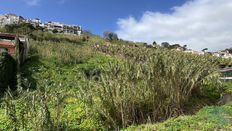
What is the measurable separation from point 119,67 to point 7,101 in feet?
12.3

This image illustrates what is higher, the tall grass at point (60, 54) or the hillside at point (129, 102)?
the tall grass at point (60, 54)

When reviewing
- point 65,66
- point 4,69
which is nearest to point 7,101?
point 4,69

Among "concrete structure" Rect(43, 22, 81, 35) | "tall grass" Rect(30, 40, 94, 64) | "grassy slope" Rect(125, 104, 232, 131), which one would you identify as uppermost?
"concrete structure" Rect(43, 22, 81, 35)

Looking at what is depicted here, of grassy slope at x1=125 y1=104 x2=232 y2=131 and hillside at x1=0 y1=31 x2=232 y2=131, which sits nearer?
grassy slope at x1=125 y1=104 x2=232 y2=131

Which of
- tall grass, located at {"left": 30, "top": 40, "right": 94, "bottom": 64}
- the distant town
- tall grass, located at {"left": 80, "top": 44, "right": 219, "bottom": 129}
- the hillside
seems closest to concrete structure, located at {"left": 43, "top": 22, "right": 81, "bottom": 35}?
the distant town

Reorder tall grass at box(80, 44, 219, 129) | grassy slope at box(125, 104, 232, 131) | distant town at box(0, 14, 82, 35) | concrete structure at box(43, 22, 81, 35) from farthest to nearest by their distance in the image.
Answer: concrete structure at box(43, 22, 81, 35) < distant town at box(0, 14, 82, 35) < tall grass at box(80, 44, 219, 129) < grassy slope at box(125, 104, 232, 131)

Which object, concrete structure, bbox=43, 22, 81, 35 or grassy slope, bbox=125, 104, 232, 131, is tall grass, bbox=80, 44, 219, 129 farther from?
concrete structure, bbox=43, 22, 81, 35

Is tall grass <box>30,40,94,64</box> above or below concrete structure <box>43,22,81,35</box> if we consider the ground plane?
below

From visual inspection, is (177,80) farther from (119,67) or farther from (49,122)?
(49,122)

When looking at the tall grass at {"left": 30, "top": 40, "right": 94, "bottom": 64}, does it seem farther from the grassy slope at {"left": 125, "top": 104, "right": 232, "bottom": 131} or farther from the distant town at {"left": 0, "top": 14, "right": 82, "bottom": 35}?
the distant town at {"left": 0, "top": 14, "right": 82, "bottom": 35}

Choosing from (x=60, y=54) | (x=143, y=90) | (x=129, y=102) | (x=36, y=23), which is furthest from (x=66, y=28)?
(x=129, y=102)

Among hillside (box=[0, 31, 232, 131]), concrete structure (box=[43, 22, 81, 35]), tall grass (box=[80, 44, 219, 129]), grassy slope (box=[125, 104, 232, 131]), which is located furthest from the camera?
concrete structure (box=[43, 22, 81, 35])

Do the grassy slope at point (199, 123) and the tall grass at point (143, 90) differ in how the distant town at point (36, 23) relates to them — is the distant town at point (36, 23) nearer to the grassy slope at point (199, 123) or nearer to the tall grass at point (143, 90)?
the tall grass at point (143, 90)

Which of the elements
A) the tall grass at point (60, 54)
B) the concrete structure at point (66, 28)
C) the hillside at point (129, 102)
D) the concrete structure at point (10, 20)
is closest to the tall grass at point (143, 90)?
the hillside at point (129, 102)
